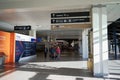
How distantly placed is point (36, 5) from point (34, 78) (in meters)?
3.57

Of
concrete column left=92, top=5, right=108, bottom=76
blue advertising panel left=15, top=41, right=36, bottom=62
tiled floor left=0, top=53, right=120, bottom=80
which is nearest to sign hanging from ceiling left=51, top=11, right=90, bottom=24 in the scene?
concrete column left=92, top=5, right=108, bottom=76

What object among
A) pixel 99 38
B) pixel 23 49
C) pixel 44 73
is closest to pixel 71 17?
pixel 99 38

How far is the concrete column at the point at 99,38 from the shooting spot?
29.6 ft

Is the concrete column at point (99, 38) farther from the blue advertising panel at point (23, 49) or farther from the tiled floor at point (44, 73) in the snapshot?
the blue advertising panel at point (23, 49)

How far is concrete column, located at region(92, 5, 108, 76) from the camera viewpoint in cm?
902

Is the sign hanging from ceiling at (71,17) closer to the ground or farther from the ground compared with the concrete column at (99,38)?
farther from the ground

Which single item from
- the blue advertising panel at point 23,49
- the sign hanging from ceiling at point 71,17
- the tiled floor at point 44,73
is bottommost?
the tiled floor at point 44,73

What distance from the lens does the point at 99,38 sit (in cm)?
910

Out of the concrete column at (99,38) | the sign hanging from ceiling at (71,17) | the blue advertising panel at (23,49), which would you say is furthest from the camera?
the blue advertising panel at (23,49)

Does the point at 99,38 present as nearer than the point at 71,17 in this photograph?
Yes

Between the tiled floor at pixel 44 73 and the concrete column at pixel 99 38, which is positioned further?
the concrete column at pixel 99 38

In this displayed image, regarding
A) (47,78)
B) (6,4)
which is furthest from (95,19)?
(6,4)

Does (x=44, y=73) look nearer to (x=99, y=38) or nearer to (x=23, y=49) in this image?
(x=99, y=38)

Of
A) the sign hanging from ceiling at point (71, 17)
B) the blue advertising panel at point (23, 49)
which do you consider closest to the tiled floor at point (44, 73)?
the sign hanging from ceiling at point (71, 17)
